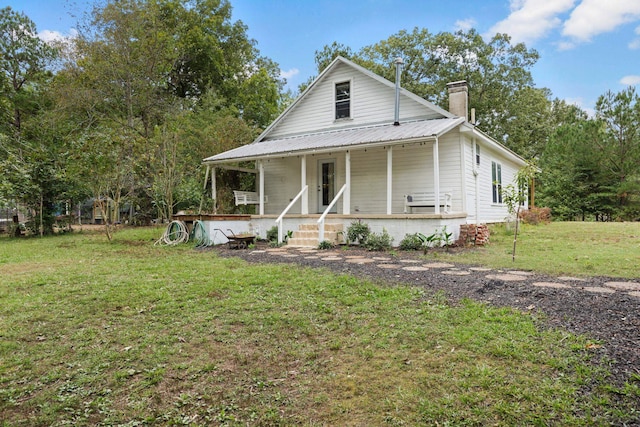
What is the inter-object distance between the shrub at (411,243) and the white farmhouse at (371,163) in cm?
30

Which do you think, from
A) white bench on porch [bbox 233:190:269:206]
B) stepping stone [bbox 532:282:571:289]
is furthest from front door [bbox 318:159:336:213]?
stepping stone [bbox 532:282:571:289]

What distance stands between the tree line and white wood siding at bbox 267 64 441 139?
3.24 m

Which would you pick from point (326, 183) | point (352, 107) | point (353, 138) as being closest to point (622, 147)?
point (352, 107)

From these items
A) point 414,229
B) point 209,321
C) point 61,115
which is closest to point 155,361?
point 209,321

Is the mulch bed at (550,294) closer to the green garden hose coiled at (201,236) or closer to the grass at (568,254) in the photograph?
the grass at (568,254)

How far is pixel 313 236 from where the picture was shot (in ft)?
33.8

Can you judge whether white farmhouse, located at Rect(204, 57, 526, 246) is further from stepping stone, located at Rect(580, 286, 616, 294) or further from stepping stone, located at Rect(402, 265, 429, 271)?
stepping stone, located at Rect(580, 286, 616, 294)

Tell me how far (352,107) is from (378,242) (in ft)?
Answer: 20.6

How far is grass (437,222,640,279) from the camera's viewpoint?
234 inches

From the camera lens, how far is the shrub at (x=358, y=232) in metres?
9.77

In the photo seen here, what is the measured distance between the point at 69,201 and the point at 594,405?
18518 millimetres

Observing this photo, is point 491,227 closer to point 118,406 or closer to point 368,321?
point 368,321

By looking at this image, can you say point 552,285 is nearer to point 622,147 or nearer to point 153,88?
Answer: point 622,147

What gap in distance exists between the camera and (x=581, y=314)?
140 inches
